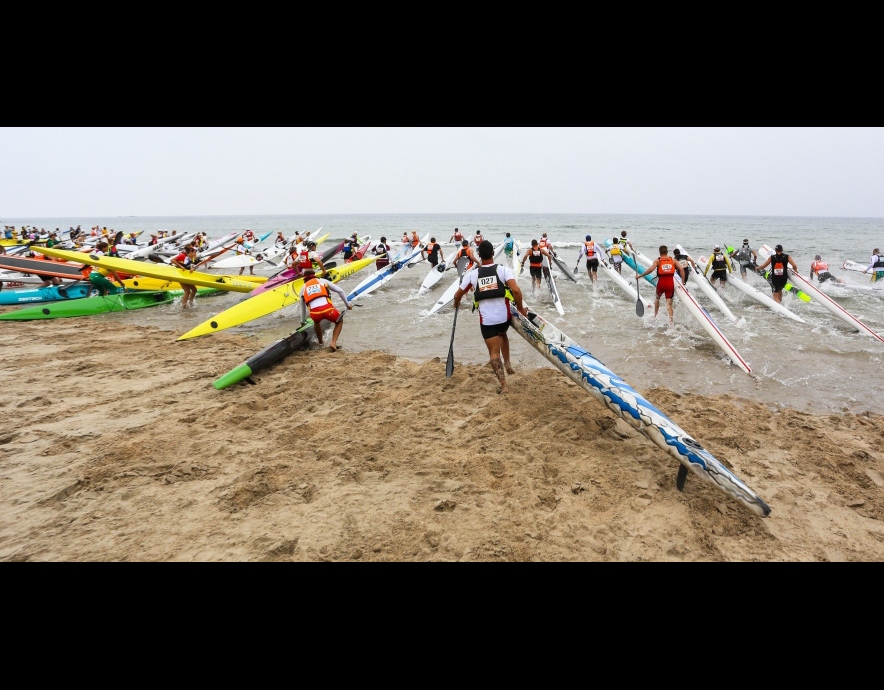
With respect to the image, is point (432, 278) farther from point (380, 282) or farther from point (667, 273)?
point (667, 273)

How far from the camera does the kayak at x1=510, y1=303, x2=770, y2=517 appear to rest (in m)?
3.08

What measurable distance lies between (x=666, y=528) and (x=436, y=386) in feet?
10.0

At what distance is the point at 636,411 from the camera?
3797 mm

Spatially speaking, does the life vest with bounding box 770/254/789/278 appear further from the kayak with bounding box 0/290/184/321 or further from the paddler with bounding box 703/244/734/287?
the kayak with bounding box 0/290/184/321

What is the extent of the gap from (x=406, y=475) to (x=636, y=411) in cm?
201

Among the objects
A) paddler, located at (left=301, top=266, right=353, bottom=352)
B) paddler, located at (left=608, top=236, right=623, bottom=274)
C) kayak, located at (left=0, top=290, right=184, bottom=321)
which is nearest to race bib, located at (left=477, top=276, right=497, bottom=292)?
paddler, located at (left=301, top=266, right=353, bottom=352)

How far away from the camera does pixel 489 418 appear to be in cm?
455

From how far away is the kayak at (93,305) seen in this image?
9.87 metres

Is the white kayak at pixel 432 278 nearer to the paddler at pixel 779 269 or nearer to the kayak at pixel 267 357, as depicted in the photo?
the kayak at pixel 267 357

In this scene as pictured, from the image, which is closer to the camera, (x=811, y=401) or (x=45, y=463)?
(x=45, y=463)

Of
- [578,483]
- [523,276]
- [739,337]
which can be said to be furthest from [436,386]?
[523,276]

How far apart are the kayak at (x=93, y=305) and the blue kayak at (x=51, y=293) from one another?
678mm

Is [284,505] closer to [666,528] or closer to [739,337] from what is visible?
[666,528]

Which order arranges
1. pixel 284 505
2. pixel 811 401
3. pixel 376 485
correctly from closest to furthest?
pixel 284 505 < pixel 376 485 < pixel 811 401
